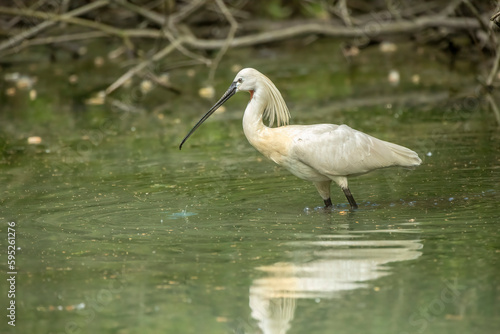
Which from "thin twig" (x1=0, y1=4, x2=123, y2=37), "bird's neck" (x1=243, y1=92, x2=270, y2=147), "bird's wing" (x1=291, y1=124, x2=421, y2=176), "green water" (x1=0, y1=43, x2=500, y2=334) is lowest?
"green water" (x1=0, y1=43, x2=500, y2=334)

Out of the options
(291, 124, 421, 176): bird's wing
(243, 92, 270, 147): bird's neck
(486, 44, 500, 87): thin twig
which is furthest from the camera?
(486, 44, 500, 87): thin twig

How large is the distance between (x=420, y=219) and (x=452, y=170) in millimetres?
1913

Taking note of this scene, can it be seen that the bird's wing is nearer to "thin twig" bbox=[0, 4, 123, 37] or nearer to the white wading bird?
the white wading bird

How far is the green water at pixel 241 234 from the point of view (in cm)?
511

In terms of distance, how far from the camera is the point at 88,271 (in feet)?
19.9

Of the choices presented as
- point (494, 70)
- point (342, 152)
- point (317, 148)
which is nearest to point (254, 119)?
point (317, 148)

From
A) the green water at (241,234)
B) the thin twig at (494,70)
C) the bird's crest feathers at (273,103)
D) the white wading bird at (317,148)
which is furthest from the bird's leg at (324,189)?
the thin twig at (494,70)

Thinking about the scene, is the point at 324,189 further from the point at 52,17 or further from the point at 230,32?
the point at 52,17

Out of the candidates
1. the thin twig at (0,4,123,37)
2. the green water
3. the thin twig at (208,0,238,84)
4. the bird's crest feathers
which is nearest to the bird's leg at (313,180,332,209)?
the green water

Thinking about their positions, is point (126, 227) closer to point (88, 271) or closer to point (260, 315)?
point (88, 271)

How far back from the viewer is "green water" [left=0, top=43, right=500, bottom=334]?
5.11 metres

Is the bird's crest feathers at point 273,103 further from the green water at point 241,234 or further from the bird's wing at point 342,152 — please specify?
the green water at point 241,234

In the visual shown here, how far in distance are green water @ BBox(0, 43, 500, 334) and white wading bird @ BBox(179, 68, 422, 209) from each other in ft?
1.08

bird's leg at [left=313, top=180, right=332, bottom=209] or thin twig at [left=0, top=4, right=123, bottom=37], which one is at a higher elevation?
thin twig at [left=0, top=4, right=123, bottom=37]
